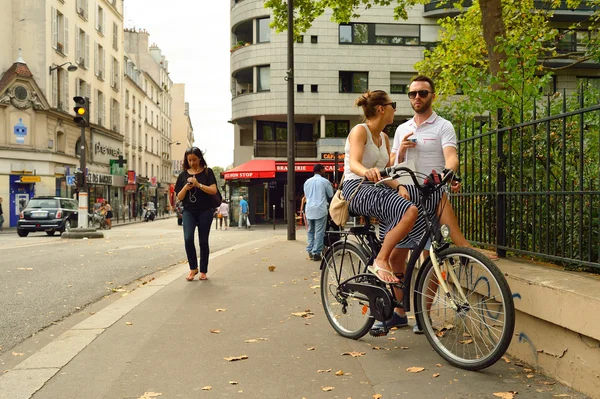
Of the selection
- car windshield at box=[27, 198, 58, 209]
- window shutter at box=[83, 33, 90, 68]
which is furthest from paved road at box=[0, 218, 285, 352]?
window shutter at box=[83, 33, 90, 68]

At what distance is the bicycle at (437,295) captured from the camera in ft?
11.0

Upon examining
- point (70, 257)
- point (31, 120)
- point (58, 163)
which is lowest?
point (70, 257)

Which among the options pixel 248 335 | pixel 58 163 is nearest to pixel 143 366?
pixel 248 335

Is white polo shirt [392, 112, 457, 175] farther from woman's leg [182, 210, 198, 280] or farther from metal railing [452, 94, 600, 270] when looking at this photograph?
woman's leg [182, 210, 198, 280]

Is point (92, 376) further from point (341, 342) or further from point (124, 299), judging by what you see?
point (124, 299)

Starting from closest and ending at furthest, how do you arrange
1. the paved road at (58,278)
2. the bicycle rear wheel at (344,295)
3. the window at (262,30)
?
the bicycle rear wheel at (344,295), the paved road at (58,278), the window at (262,30)

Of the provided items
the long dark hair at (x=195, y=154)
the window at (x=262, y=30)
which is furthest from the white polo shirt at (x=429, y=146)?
the window at (x=262, y=30)

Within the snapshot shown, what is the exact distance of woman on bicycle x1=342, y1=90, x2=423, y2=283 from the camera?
12.8 feet

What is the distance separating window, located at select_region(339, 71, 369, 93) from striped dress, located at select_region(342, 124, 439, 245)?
101ft

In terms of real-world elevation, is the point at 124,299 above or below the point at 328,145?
below

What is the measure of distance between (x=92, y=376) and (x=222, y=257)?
738 centimetres

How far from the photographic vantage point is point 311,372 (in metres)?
3.64

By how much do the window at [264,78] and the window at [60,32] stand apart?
39.8 feet

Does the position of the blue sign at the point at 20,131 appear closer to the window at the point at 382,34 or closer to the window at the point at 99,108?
the window at the point at 99,108
